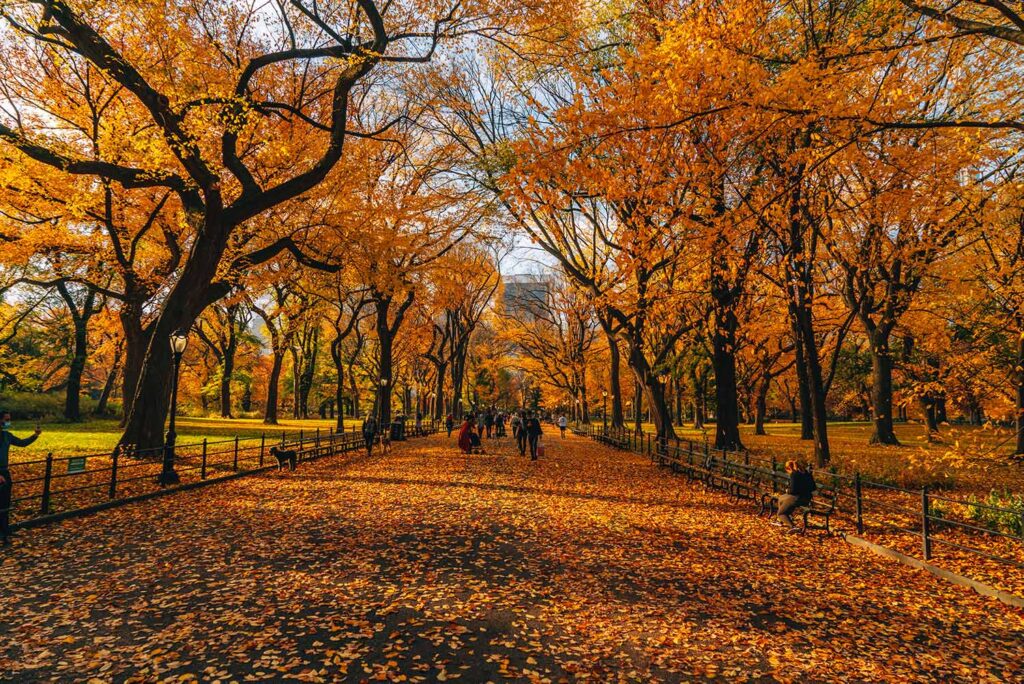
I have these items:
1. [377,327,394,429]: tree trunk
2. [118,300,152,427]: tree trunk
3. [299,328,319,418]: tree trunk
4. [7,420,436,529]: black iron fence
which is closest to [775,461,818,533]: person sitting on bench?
[7,420,436,529]: black iron fence

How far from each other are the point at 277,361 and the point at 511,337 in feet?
65.8

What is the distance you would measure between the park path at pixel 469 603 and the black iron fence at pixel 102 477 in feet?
2.87

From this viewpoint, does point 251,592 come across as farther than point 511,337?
No

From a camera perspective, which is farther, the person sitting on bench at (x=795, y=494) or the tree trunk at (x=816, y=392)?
the tree trunk at (x=816, y=392)

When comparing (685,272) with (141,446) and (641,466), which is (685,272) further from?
(141,446)

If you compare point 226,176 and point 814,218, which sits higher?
point 226,176

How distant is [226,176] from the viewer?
22.4 m

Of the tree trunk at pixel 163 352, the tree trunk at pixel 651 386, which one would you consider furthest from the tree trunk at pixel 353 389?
the tree trunk at pixel 651 386

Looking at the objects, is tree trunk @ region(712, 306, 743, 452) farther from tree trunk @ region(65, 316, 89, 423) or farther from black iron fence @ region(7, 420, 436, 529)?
tree trunk @ region(65, 316, 89, 423)

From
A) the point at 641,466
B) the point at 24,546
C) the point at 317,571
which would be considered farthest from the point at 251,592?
the point at 641,466

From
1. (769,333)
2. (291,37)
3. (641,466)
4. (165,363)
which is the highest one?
(291,37)

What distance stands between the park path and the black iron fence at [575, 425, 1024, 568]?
943 mm

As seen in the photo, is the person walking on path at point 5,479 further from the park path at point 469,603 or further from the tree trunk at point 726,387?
the tree trunk at point 726,387

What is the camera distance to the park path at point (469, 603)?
4.88 metres
